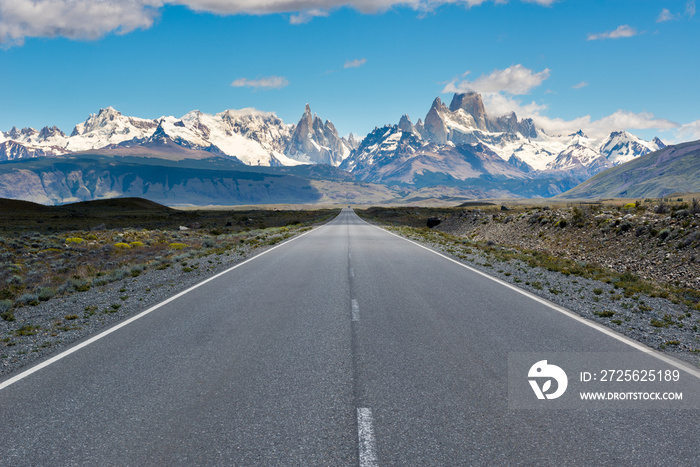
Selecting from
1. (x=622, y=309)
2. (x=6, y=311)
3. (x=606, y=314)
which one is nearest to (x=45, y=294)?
(x=6, y=311)

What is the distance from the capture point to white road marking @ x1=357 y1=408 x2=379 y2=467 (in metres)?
3.71

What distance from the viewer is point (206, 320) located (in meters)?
8.59

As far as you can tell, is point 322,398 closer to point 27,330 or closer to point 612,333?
point 612,333

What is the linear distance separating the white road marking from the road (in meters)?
0.02

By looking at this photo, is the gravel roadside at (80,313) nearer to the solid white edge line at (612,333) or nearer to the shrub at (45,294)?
the shrub at (45,294)

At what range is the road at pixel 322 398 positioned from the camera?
3.92m

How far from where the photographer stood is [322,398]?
196 inches

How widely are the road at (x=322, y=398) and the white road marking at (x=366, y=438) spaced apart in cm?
2

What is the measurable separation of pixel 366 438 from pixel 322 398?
104cm

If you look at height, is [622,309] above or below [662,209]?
below

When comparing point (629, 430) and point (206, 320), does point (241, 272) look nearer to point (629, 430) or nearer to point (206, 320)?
point (206, 320)

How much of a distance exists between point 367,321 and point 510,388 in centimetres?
358

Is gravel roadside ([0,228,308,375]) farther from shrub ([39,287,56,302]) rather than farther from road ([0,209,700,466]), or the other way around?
road ([0,209,700,466])

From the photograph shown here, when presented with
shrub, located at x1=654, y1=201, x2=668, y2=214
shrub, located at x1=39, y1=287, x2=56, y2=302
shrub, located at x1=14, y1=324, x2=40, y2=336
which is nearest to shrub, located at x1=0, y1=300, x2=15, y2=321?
shrub, located at x1=39, y1=287, x2=56, y2=302
